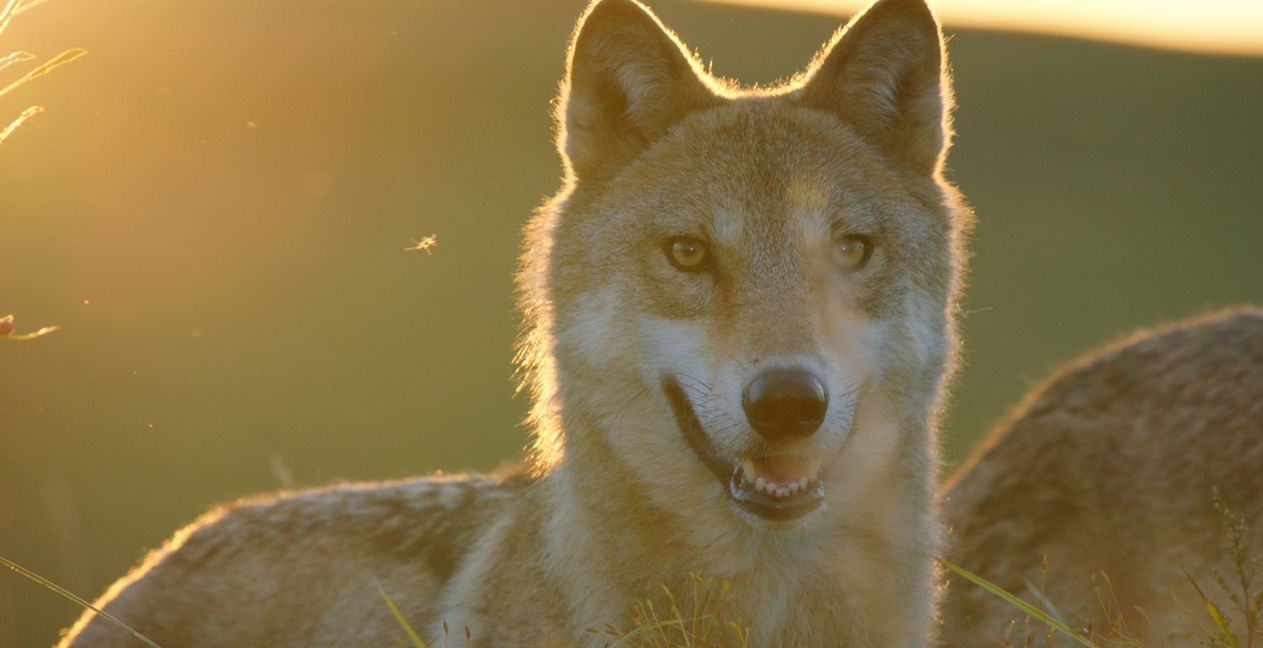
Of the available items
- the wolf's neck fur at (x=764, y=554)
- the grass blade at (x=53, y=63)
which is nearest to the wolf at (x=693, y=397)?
the wolf's neck fur at (x=764, y=554)

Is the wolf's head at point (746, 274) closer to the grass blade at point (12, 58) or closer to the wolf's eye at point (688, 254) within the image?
the wolf's eye at point (688, 254)

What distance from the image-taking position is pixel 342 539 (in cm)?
475

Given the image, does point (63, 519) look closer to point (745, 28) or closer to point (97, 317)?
point (97, 317)

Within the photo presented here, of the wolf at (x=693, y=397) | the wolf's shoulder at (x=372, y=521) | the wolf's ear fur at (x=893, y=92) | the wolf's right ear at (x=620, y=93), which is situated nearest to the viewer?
the wolf at (x=693, y=397)

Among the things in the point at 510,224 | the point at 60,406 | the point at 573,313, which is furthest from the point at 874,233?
the point at 510,224

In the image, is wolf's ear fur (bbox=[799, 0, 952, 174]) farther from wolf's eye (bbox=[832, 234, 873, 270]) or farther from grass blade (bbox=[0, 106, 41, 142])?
grass blade (bbox=[0, 106, 41, 142])

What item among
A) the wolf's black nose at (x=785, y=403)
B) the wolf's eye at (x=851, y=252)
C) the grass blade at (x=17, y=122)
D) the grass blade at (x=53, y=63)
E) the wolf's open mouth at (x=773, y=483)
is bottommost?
the wolf's open mouth at (x=773, y=483)

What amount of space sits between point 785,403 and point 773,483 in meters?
0.33

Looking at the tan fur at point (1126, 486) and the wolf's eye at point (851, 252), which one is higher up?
the wolf's eye at point (851, 252)

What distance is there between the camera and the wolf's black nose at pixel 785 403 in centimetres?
350

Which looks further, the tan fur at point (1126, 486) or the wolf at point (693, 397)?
the tan fur at point (1126, 486)

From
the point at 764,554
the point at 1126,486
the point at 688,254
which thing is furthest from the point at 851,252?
the point at 1126,486

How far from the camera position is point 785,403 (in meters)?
3.49

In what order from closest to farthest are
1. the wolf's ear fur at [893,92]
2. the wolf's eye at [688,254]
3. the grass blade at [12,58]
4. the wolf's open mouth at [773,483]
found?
the grass blade at [12,58] < the wolf's open mouth at [773,483] < the wolf's eye at [688,254] < the wolf's ear fur at [893,92]
